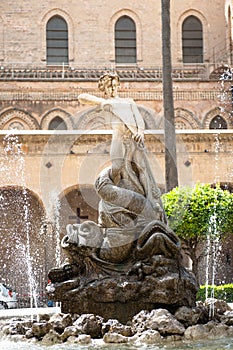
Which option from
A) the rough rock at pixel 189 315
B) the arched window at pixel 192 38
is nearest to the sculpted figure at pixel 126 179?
the rough rock at pixel 189 315

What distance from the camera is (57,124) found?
29.6 meters

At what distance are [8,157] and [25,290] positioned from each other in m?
4.33

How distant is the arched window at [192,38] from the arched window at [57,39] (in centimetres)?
560

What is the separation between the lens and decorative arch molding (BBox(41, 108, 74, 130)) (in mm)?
29516

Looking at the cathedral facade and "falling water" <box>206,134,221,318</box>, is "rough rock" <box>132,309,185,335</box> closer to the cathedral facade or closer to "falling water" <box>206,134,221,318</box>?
"falling water" <box>206,134,221,318</box>

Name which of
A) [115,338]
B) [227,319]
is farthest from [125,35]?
[115,338]

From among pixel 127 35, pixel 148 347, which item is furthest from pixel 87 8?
pixel 148 347

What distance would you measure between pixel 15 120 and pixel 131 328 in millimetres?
22411

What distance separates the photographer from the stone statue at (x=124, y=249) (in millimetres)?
8266

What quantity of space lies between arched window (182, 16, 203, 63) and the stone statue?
26956 millimetres

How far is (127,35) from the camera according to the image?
35.7 meters

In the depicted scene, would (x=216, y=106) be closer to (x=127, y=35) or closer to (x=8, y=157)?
(x=127, y=35)

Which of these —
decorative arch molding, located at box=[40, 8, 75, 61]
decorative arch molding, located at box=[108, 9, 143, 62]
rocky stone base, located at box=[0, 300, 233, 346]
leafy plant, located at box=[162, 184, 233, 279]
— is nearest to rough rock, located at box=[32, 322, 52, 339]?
rocky stone base, located at box=[0, 300, 233, 346]

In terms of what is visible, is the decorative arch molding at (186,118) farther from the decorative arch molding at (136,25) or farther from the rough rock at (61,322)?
the rough rock at (61,322)
